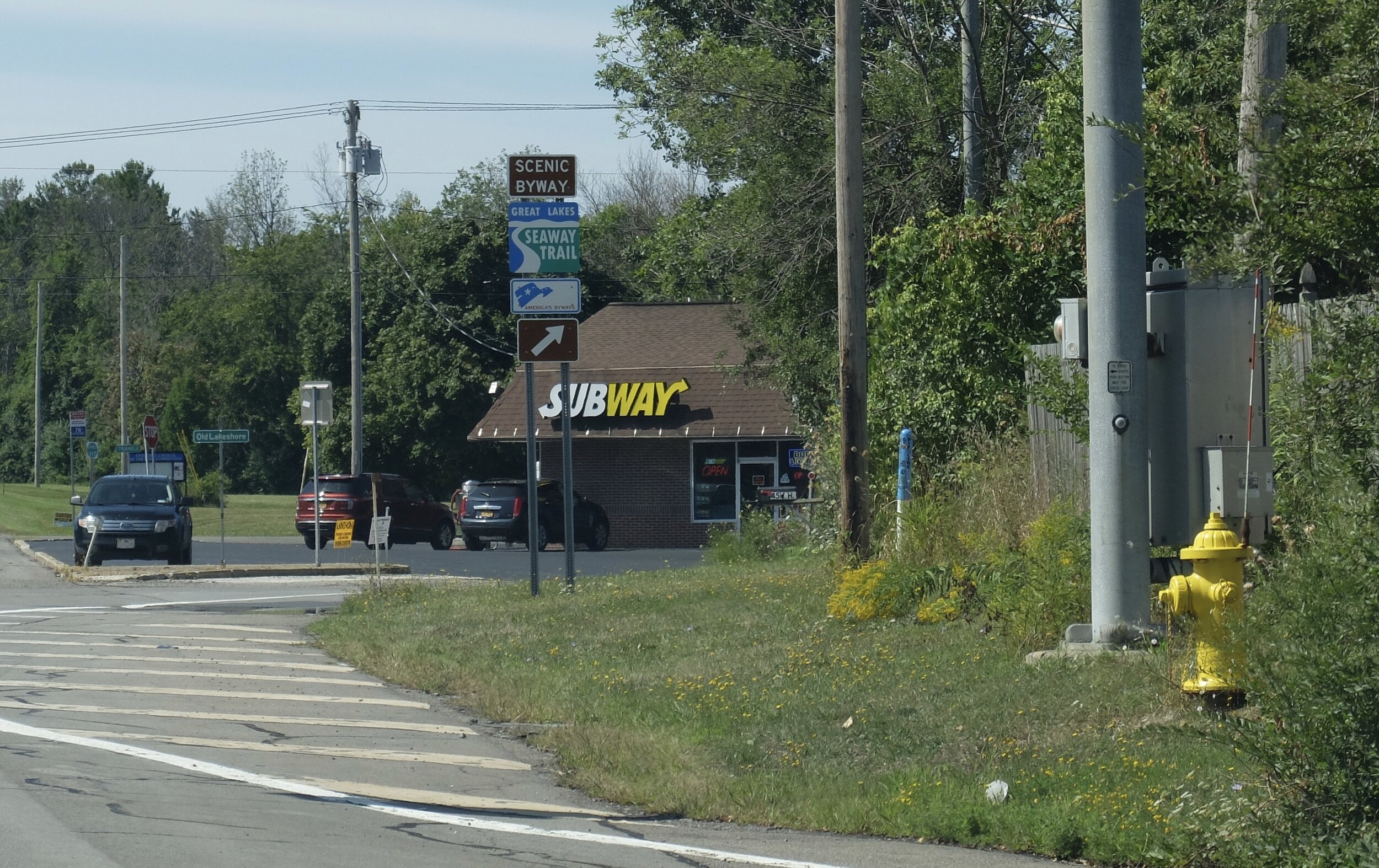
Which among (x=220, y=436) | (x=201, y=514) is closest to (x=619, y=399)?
(x=220, y=436)

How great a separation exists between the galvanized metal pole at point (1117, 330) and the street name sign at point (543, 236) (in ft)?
24.5

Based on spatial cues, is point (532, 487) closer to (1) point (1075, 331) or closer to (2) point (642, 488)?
(1) point (1075, 331)

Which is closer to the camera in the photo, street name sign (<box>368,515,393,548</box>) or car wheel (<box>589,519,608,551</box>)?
street name sign (<box>368,515,393,548</box>)

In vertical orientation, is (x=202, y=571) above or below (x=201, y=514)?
above

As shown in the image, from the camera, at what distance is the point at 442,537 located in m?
38.5

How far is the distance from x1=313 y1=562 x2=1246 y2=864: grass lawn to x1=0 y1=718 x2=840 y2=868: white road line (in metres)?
0.65

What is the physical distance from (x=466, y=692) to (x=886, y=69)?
Result: 1527cm

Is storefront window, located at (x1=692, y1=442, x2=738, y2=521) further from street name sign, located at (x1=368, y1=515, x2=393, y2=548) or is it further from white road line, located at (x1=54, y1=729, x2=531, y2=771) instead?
white road line, located at (x1=54, y1=729, x2=531, y2=771)

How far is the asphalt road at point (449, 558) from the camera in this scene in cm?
2723

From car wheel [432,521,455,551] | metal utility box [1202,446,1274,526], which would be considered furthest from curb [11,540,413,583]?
metal utility box [1202,446,1274,526]

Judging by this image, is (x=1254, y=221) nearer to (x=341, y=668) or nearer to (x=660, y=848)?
(x=660, y=848)

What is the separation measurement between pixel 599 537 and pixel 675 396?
4.47m

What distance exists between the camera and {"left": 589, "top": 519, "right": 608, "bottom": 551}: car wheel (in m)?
37.4

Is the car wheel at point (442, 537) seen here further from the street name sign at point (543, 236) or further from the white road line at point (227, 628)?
the street name sign at point (543, 236)
